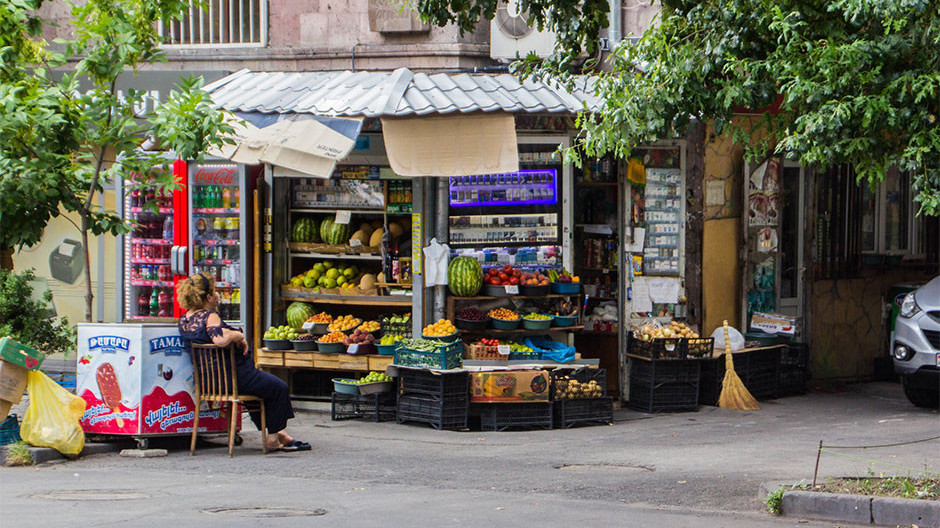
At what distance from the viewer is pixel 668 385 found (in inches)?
520

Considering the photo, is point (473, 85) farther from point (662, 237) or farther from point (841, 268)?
point (841, 268)

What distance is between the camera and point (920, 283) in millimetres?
16375

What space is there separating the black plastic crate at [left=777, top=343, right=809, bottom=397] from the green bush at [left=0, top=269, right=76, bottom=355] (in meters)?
8.02

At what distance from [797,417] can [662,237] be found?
2.46 metres

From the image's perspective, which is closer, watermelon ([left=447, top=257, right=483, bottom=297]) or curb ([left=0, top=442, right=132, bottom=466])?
curb ([left=0, top=442, right=132, bottom=466])

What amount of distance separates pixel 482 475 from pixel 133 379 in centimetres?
302

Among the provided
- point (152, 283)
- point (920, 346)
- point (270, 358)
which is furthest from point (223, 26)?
point (920, 346)

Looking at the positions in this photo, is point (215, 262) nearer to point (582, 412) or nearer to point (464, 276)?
point (464, 276)

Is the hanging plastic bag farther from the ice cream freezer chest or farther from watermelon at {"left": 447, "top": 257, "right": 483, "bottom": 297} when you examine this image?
the ice cream freezer chest

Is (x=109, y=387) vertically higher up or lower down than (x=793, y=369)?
higher up

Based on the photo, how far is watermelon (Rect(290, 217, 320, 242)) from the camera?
535 inches

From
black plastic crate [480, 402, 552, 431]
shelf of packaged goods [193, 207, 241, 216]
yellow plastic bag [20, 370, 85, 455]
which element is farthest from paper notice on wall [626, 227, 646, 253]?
yellow plastic bag [20, 370, 85, 455]

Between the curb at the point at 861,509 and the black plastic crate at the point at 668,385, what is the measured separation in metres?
4.90

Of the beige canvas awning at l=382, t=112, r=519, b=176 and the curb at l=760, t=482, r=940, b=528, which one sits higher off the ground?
the beige canvas awning at l=382, t=112, r=519, b=176
